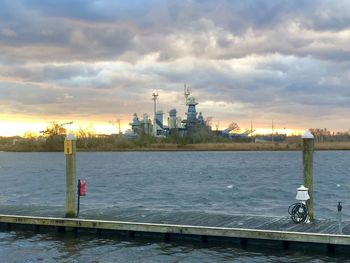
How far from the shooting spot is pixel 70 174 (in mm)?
21906

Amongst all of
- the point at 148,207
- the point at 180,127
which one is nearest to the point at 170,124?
the point at 180,127

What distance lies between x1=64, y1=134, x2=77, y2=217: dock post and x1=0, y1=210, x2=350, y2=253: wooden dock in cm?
60

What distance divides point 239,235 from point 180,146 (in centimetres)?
14877

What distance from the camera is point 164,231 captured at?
19391mm

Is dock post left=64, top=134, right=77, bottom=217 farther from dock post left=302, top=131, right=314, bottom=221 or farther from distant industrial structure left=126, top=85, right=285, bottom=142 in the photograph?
distant industrial structure left=126, top=85, right=285, bottom=142

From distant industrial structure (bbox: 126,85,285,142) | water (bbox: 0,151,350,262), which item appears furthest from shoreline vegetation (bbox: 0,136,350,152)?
water (bbox: 0,151,350,262)

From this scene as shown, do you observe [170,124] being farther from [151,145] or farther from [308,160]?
[308,160]

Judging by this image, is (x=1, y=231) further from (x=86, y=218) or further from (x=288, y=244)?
(x=288, y=244)

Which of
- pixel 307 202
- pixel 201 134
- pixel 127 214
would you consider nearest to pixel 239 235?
pixel 307 202

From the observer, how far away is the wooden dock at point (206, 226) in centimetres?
1772

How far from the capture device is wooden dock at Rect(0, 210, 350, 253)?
17719 mm

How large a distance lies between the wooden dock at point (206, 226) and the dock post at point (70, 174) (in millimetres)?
604

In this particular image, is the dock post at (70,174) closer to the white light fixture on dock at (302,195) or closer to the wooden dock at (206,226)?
the wooden dock at (206,226)

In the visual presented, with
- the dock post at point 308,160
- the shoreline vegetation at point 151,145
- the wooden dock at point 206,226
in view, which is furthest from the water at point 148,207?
the shoreline vegetation at point 151,145
